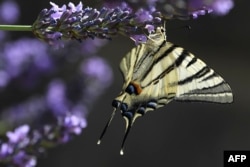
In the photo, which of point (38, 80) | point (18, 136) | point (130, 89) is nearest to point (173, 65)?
point (130, 89)

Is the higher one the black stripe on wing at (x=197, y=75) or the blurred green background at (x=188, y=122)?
the black stripe on wing at (x=197, y=75)

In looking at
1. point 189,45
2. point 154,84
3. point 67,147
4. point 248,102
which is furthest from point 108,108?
point 154,84

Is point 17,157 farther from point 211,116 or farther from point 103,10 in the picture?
point 211,116

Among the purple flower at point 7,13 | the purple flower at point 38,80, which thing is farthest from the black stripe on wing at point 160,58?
the purple flower at point 7,13

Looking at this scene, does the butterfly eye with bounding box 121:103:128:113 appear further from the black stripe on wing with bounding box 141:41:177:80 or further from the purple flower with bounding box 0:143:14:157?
the purple flower with bounding box 0:143:14:157

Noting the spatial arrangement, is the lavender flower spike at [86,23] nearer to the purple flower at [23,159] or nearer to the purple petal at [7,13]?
the purple flower at [23,159]

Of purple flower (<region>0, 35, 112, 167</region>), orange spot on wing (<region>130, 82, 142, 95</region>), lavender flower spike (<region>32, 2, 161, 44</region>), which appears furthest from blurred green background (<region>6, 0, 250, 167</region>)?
lavender flower spike (<region>32, 2, 161, 44</region>)
